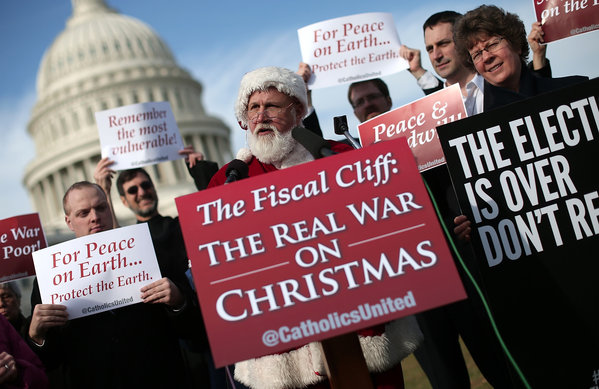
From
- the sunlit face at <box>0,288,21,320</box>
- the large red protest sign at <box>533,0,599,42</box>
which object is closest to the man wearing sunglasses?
the sunlit face at <box>0,288,21,320</box>

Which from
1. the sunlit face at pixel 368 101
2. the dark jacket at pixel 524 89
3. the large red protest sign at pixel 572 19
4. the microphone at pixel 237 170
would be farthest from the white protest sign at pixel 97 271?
the large red protest sign at pixel 572 19

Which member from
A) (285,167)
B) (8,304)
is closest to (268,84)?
(285,167)

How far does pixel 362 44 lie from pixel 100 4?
213 ft

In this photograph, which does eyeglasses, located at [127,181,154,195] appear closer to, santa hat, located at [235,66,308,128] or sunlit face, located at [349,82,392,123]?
sunlit face, located at [349,82,392,123]

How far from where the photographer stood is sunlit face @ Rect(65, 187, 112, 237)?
4.07 meters

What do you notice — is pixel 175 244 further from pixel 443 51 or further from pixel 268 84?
pixel 443 51

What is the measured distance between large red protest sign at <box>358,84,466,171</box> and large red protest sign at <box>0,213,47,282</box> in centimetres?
287

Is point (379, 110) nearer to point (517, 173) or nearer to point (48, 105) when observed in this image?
point (517, 173)

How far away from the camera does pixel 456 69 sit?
5316mm

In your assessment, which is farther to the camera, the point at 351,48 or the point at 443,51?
the point at 351,48

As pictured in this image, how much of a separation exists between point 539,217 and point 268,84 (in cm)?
151

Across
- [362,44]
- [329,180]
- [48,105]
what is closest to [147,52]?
[48,105]

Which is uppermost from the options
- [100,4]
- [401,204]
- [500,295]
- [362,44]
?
[100,4]

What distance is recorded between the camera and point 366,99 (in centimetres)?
619
